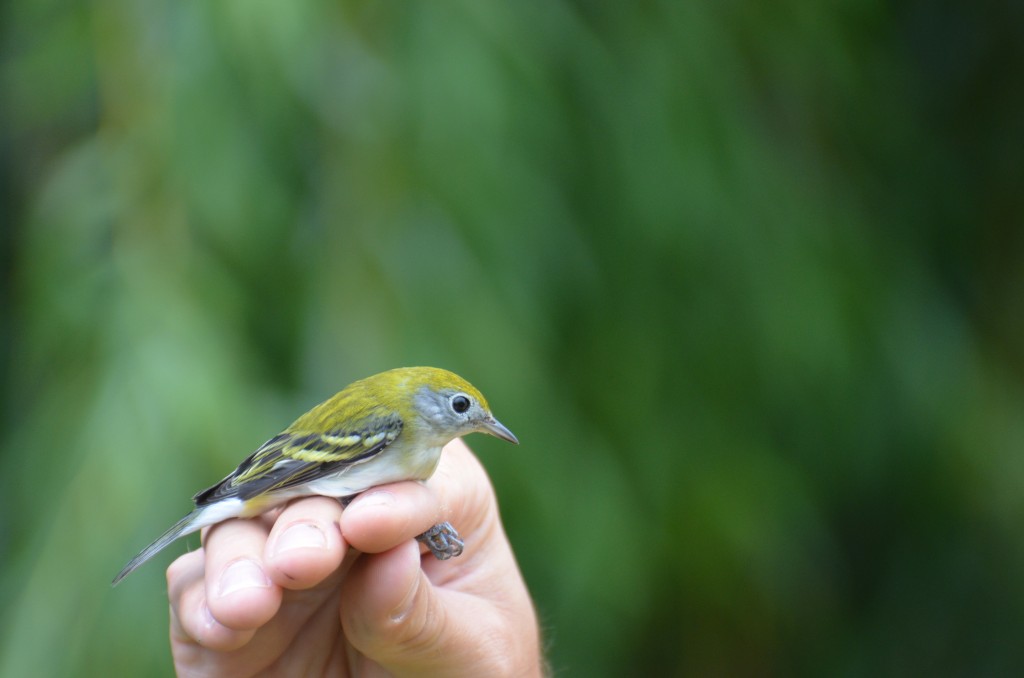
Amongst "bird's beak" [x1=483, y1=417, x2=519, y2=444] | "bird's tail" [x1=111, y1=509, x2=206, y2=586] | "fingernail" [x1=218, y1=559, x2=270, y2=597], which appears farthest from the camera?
"bird's beak" [x1=483, y1=417, x2=519, y2=444]

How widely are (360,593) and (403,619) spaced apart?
81 millimetres

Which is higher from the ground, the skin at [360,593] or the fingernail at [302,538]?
the fingernail at [302,538]

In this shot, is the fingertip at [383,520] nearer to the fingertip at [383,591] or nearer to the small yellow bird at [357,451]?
the fingertip at [383,591]

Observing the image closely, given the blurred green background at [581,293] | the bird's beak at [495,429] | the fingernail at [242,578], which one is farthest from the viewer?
the blurred green background at [581,293]

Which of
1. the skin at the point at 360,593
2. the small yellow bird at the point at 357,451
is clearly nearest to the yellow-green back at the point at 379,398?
the small yellow bird at the point at 357,451

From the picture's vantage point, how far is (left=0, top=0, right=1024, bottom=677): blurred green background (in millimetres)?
2580

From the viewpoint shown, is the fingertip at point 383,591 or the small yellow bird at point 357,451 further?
the small yellow bird at point 357,451

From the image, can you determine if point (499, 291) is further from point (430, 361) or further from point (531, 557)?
point (531, 557)

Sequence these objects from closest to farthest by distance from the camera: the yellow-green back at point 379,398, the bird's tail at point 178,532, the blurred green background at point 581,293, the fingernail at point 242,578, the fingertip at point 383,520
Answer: the fingernail at point 242,578 → the fingertip at point 383,520 → the bird's tail at point 178,532 → the yellow-green back at point 379,398 → the blurred green background at point 581,293

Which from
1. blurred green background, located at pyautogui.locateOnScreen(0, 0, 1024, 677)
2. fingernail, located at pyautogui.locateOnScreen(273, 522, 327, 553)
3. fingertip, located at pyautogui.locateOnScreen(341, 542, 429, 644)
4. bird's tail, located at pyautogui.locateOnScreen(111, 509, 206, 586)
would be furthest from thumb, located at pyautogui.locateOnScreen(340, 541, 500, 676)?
blurred green background, located at pyautogui.locateOnScreen(0, 0, 1024, 677)

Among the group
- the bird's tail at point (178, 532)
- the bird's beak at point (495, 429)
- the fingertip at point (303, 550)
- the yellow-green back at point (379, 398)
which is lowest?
the bird's beak at point (495, 429)

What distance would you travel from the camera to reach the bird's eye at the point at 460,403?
202 cm

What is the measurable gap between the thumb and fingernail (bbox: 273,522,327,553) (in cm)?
13

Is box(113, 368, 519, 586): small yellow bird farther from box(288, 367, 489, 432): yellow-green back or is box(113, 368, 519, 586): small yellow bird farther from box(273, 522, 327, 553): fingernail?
box(273, 522, 327, 553): fingernail
